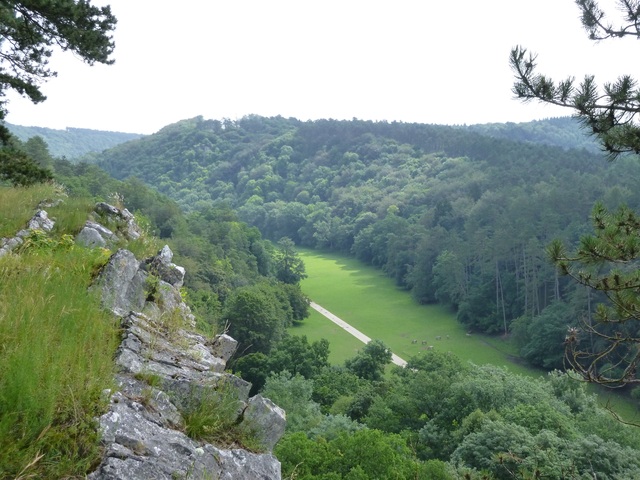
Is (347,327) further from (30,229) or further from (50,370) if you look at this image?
(50,370)

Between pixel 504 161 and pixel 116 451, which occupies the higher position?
pixel 504 161

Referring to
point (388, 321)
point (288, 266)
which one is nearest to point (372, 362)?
point (388, 321)

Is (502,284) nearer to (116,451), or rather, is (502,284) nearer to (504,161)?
(504,161)

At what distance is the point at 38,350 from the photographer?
3.59m

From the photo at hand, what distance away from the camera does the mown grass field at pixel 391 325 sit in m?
40.2

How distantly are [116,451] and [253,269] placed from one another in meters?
60.2

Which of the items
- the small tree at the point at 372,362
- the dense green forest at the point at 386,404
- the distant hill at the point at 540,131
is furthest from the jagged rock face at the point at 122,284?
the distant hill at the point at 540,131

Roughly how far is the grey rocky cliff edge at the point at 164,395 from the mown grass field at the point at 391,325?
27.2m

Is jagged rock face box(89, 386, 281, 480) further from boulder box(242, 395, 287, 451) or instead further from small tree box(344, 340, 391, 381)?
small tree box(344, 340, 391, 381)

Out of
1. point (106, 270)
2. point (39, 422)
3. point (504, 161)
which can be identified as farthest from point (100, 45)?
point (504, 161)

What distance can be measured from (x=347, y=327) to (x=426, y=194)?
1942 inches

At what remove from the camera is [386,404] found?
22.9 m

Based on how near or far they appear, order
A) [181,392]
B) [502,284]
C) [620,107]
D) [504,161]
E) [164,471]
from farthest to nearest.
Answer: [504,161]
[502,284]
[620,107]
[181,392]
[164,471]

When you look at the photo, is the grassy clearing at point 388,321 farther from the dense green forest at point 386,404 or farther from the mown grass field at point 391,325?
the dense green forest at point 386,404
